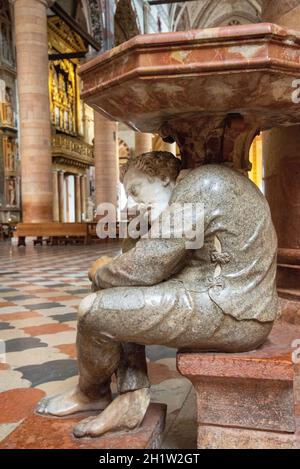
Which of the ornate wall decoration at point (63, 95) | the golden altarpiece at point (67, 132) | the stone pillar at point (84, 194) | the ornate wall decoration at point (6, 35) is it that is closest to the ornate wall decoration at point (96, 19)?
the ornate wall decoration at point (6, 35)

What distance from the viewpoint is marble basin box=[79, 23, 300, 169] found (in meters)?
1.70

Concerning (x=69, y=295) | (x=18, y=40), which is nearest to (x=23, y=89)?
(x=18, y=40)

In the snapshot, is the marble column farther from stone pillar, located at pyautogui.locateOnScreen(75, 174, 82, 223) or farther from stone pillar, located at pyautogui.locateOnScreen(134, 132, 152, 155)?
stone pillar, located at pyautogui.locateOnScreen(75, 174, 82, 223)

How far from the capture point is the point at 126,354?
2.02 metres

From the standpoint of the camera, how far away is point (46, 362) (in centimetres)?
320

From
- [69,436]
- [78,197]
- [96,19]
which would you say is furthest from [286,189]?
[78,197]

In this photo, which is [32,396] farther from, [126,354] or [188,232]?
[188,232]

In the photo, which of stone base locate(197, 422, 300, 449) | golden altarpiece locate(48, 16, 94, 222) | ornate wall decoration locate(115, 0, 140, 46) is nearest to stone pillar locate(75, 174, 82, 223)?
golden altarpiece locate(48, 16, 94, 222)

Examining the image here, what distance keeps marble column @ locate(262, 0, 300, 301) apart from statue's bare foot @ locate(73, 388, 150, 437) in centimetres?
128

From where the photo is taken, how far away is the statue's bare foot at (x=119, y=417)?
189cm

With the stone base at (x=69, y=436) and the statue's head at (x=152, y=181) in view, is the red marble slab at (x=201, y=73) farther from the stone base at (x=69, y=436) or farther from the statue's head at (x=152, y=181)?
the stone base at (x=69, y=436)

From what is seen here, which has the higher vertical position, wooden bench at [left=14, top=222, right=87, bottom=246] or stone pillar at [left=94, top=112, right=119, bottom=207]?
stone pillar at [left=94, top=112, right=119, bottom=207]

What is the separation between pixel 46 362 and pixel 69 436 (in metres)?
1.33
